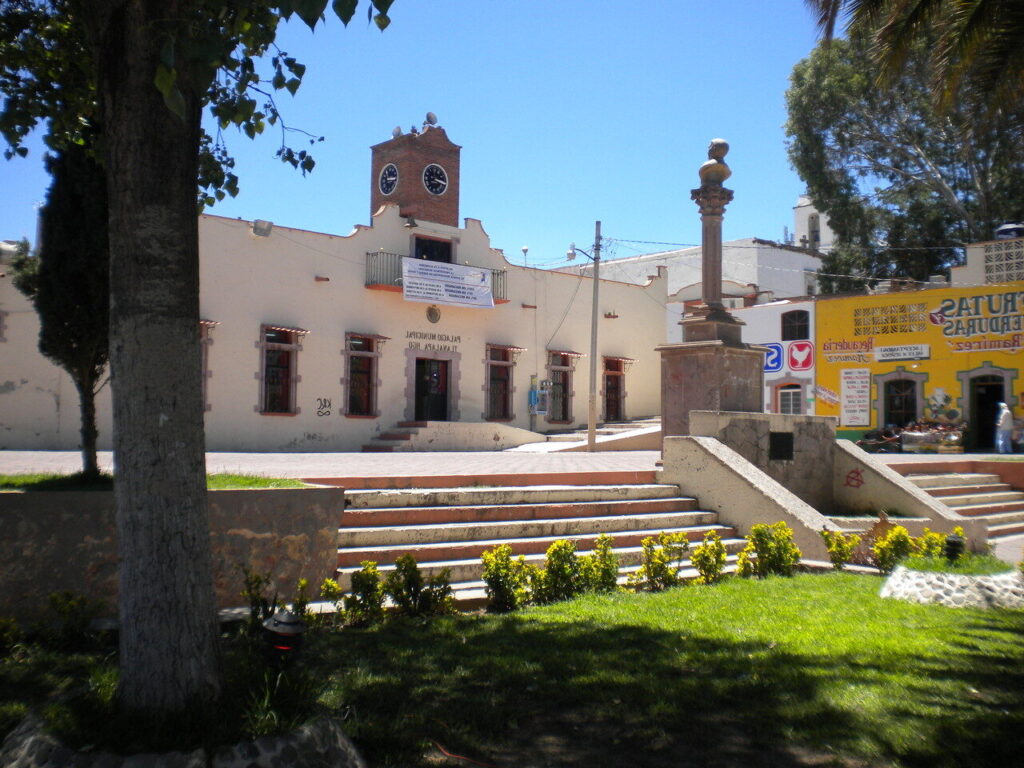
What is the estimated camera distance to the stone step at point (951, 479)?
14578 mm

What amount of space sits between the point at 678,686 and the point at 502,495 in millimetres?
4595

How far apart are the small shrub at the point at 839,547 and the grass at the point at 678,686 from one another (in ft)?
7.21

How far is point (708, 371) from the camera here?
12.1 m

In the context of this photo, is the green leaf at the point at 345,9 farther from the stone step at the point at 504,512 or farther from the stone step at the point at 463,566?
the stone step at the point at 504,512

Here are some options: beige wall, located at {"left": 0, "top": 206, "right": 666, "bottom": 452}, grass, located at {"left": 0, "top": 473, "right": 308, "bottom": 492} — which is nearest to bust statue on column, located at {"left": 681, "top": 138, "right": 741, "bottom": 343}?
grass, located at {"left": 0, "top": 473, "right": 308, "bottom": 492}

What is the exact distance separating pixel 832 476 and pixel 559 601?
7.34 meters

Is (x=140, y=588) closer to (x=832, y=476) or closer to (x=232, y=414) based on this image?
(x=832, y=476)

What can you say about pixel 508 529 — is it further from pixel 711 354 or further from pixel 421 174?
pixel 421 174

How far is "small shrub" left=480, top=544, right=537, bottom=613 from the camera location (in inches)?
259

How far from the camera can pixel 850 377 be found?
2661cm

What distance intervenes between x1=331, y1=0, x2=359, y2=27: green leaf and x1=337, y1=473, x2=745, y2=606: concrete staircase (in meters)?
4.69

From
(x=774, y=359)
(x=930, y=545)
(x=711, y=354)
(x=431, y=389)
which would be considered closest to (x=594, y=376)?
(x=431, y=389)

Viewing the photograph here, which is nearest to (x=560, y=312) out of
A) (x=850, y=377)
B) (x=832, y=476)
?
(x=850, y=377)

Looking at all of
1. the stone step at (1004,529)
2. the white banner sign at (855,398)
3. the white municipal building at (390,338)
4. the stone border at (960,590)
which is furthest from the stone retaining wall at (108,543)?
the white banner sign at (855,398)
